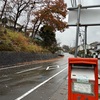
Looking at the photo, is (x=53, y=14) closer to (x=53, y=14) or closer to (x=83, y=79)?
(x=53, y=14)

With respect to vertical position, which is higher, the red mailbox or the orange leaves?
the orange leaves

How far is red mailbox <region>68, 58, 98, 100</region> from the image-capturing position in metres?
5.96

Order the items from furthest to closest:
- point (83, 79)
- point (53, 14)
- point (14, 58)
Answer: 1. point (53, 14)
2. point (14, 58)
3. point (83, 79)

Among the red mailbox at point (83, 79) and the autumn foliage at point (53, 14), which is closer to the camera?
the red mailbox at point (83, 79)

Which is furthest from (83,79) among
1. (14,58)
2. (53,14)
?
(53,14)

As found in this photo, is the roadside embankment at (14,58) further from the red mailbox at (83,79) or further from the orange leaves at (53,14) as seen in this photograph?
the red mailbox at (83,79)

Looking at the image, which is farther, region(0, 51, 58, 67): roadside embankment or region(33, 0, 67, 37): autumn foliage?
region(33, 0, 67, 37): autumn foliage

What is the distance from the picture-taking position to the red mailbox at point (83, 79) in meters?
5.96

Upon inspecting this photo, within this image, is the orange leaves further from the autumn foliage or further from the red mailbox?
the red mailbox

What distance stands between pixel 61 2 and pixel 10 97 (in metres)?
38.0

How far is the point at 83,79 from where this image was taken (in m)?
6.00

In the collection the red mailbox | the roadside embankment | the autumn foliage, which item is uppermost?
the autumn foliage

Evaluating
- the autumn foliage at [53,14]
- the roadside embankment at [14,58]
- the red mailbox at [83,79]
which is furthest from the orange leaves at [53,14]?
the red mailbox at [83,79]

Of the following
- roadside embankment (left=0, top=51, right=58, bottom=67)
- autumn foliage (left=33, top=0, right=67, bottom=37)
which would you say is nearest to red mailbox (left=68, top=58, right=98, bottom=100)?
roadside embankment (left=0, top=51, right=58, bottom=67)
